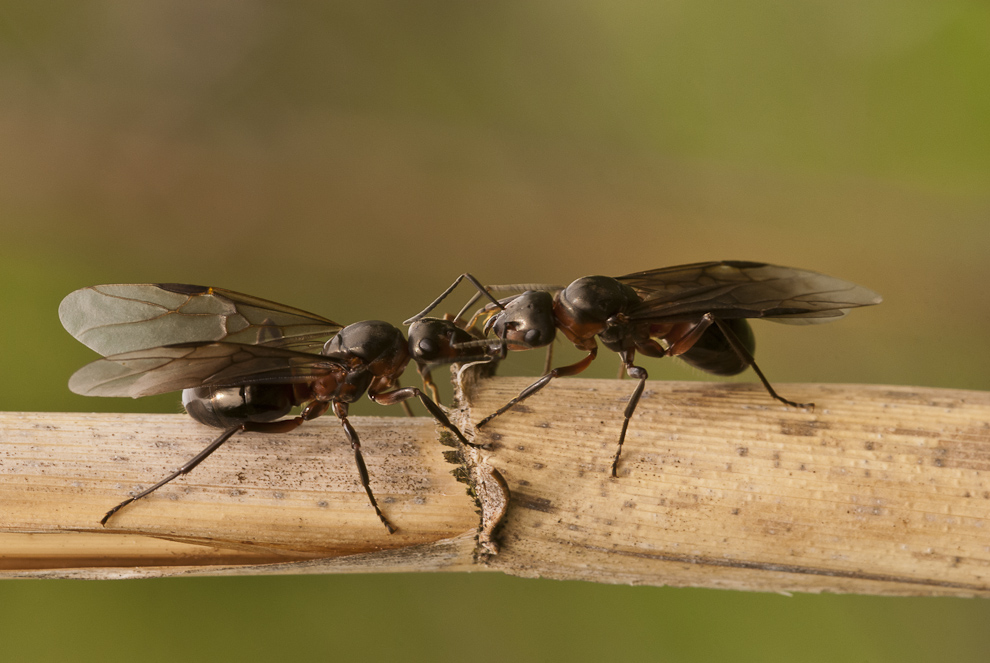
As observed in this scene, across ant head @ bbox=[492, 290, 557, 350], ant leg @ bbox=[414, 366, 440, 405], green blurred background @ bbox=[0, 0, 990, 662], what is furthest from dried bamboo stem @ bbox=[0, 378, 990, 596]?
green blurred background @ bbox=[0, 0, 990, 662]

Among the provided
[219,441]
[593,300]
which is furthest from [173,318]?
[593,300]

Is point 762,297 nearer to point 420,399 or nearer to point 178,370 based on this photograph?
A: point 420,399

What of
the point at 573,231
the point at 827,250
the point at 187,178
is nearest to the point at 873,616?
the point at 827,250

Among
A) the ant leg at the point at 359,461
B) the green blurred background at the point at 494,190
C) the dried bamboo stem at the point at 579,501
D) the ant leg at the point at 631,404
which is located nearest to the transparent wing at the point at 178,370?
the dried bamboo stem at the point at 579,501

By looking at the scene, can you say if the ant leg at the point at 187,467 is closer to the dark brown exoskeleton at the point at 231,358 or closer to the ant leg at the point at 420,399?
the dark brown exoskeleton at the point at 231,358

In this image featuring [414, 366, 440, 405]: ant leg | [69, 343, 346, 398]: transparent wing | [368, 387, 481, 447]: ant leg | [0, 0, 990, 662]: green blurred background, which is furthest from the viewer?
[0, 0, 990, 662]: green blurred background

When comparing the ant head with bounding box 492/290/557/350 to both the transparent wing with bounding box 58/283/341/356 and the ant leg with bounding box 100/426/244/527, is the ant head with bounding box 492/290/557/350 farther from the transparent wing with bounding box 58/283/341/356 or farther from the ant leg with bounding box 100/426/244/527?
the ant leg with bounding box 100/426/244/527
